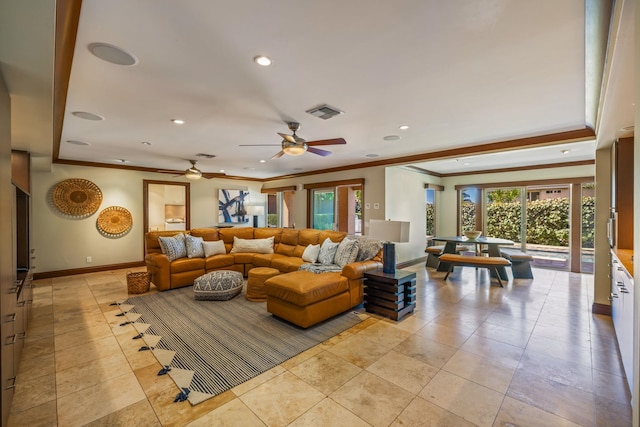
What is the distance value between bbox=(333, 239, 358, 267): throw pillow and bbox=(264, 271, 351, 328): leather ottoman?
0.53 m

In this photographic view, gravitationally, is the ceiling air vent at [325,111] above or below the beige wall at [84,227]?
above

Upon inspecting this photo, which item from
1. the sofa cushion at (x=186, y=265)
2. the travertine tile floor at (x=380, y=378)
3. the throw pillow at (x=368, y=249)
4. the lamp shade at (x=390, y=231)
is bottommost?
the travertine tile floor at (x=380, y=378)

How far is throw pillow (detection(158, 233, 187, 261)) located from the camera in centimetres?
493

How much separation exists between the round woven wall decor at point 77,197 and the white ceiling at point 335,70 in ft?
7.70

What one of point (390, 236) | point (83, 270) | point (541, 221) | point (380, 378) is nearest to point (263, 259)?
point (390, 236)

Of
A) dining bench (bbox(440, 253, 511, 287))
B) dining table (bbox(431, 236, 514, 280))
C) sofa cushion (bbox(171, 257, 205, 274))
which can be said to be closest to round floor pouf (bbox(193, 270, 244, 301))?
sofa cushion (bbox(171, 257, 205, 274))

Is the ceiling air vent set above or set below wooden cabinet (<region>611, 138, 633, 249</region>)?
above

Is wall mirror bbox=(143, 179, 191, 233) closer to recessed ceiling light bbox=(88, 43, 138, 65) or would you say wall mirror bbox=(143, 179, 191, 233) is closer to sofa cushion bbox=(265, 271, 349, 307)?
sofa cushion bbox=(265, 271, 349, 307)

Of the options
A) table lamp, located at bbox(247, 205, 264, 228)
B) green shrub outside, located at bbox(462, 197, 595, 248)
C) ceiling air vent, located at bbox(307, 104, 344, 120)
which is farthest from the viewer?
table lamp, located at bbox(247, 205, 264, 228)

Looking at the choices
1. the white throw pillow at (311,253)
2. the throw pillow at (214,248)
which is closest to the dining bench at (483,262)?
the white throw pillow at (311,253)

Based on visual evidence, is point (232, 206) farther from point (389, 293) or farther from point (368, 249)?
point (389, 293)

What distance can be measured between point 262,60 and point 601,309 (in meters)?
5.00

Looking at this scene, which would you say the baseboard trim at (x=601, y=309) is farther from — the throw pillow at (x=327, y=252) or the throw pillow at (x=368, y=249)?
the throw pillow at (x=327, y=252)

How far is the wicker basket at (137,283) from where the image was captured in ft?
14.9
